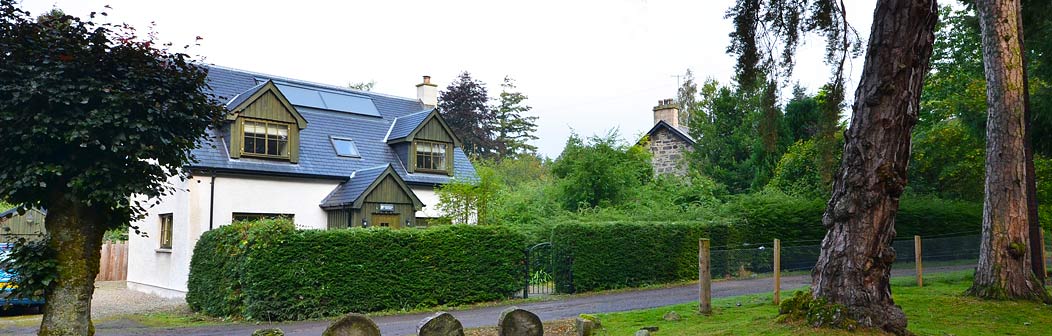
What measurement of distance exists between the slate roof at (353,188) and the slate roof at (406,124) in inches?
118

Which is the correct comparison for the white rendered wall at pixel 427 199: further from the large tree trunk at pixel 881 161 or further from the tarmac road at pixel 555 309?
the large tree trunk at pixel 881 161

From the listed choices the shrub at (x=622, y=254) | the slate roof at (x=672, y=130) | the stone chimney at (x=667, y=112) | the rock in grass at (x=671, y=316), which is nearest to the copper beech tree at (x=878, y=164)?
the rock in grass at (x=671, y=316)

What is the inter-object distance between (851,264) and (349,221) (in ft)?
56.3

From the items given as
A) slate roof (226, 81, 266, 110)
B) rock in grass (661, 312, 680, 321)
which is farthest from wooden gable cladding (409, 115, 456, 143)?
rock in grass (661, 312, 680, 321)

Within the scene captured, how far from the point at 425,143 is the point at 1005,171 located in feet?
60.5

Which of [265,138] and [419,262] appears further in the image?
[265,138]

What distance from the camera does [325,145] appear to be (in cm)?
2553

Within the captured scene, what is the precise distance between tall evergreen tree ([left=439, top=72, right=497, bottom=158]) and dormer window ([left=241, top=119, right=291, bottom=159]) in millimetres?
25781

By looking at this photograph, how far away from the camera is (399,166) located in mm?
26719

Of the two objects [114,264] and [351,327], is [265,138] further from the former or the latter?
[351,327]

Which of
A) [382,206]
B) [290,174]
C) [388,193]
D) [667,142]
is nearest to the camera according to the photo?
[290,174]

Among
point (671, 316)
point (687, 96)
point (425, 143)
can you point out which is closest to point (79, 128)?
point (671, 316)

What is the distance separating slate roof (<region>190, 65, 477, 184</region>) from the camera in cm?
2241

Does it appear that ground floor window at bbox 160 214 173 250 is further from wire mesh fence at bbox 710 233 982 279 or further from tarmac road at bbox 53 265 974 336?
wire mesh fence at bbox 710 233 982 279
